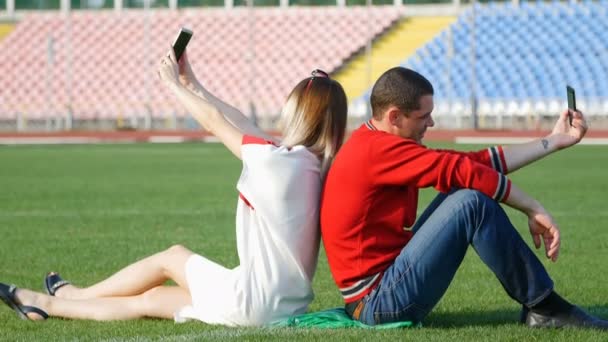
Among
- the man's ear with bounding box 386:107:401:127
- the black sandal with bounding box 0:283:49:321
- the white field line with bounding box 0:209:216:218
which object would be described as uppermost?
the man's ear with bounding box 386:107:401:127

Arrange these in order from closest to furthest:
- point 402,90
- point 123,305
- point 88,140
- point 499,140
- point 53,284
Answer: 1. point 402,90
2. point 123,305
3. point 53,284
4. point 499,140
5. point 88,140

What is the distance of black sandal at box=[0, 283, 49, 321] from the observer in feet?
23.5

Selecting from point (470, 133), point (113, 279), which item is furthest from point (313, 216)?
point (470, 133)

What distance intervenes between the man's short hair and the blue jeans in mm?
506

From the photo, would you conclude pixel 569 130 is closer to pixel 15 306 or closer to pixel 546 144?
pixel 546 144

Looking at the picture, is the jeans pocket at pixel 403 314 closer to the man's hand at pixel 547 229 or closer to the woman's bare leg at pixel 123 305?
the man's hand at pixel 547 229

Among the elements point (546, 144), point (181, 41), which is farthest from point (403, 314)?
point (181, 41)

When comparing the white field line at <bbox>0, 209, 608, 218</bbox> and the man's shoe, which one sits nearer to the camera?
the man's shoe

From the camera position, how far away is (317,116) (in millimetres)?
6117

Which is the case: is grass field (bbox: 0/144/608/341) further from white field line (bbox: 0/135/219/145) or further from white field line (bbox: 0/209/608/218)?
white field line (bbox: 0/135/219/145)

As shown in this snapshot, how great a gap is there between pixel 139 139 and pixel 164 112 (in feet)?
20.9

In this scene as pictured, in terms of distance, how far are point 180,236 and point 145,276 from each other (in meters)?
5.34

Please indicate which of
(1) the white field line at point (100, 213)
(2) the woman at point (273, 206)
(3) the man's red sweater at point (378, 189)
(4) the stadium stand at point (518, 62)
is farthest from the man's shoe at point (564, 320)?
(4) the stadium stand at point (518, 62)

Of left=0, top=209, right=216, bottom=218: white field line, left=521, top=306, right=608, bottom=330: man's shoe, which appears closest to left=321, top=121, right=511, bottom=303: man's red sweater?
left=521, top=306, right=608, bottom=330: man's shoe
